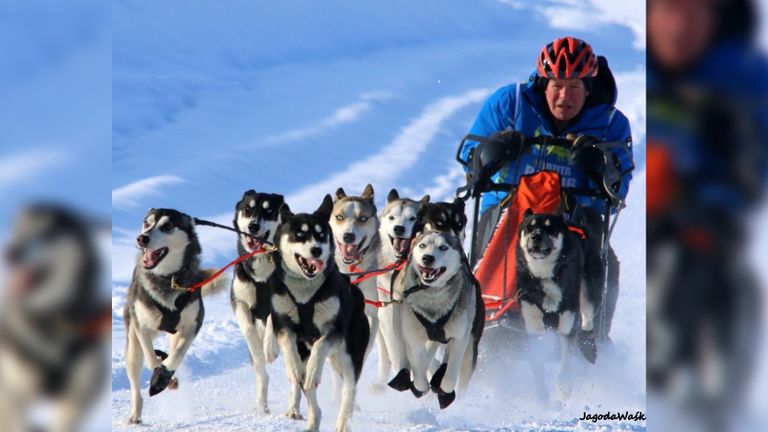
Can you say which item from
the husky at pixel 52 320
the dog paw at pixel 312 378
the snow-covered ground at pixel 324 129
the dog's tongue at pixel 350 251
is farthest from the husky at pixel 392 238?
the husky at pixel 52 320

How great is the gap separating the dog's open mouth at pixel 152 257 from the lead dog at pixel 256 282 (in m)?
0.37

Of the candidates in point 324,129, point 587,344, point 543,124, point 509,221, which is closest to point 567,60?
point 543,124

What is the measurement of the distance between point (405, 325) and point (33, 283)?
3328 mm

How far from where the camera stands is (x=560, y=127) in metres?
5.22

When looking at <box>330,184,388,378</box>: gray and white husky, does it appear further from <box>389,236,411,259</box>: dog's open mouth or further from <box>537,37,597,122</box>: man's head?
<box>537,37,597,122</box>: man's head

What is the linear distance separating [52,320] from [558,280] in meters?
3.91

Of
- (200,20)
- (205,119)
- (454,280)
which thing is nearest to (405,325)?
(454,280)

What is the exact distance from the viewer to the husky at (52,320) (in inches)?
34.2

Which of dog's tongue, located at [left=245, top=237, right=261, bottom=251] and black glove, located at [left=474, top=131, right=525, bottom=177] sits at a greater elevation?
black glove, located at [left=474, top=131, right=525, bottom=177]

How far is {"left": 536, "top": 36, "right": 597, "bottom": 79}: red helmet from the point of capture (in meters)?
4.86

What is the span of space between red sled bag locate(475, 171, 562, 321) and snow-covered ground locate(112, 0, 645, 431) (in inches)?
10.3

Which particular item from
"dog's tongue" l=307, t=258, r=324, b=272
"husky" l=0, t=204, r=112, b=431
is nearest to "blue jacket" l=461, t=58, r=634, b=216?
"dog's tongue" l=307, t=258, r=324, b=272

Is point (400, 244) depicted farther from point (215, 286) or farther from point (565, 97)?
point (565, 97)

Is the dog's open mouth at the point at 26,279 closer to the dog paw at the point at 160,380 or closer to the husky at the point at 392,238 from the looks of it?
the dog paw at the point at 160,380
